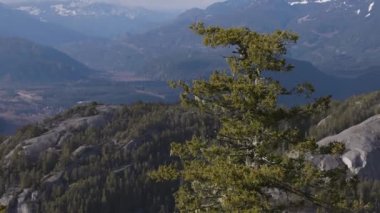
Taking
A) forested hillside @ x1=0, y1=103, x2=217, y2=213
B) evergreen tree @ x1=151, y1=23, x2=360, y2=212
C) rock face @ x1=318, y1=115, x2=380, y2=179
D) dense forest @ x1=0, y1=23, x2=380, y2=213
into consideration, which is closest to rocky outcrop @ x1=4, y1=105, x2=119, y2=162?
forested hillside @ x1=0, y1=103, x2=217, y2=213

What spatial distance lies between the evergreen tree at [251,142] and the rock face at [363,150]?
366 ft

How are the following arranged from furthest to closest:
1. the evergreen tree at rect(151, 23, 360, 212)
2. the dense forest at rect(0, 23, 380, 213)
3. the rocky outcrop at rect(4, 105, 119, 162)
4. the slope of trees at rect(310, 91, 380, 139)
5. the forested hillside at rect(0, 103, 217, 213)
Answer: the slope of trees at rect(310, 91, 380, 139) → the rocky outcrop at rect(4, 105, 119, 162) → the forested hillside at rect(0, 103, 217, 213) → the evergreen tree at rect(151, 23, 360, 212) → the dense forest at rect(0, 23, 380, 213)

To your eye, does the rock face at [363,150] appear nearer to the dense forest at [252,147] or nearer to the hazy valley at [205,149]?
the hazy valley at [205,149]

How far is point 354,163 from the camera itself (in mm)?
137250

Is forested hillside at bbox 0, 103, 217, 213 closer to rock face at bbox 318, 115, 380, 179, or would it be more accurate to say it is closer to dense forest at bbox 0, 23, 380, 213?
rock face at bbox 318, 115, 380, 179

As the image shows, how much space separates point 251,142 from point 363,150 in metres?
124

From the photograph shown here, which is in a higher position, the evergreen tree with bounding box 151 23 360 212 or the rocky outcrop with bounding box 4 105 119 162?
the evergreen tree with bounding box 151 23 360 212

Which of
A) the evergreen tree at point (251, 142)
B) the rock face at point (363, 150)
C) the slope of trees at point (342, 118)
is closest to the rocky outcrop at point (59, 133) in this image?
the slope of trees at point (342, 118)

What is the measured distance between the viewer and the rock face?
137 metres

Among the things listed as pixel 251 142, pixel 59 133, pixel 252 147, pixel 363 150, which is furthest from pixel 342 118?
pixel 252 147

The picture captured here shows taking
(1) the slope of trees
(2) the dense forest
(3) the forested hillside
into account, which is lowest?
(3) the forested hillside

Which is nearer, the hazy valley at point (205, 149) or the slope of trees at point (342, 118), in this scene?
the hazy valley at point (205, 149)

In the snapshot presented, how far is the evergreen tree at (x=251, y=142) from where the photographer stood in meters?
21.0

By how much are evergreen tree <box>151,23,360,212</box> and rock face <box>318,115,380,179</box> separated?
4398 inches
